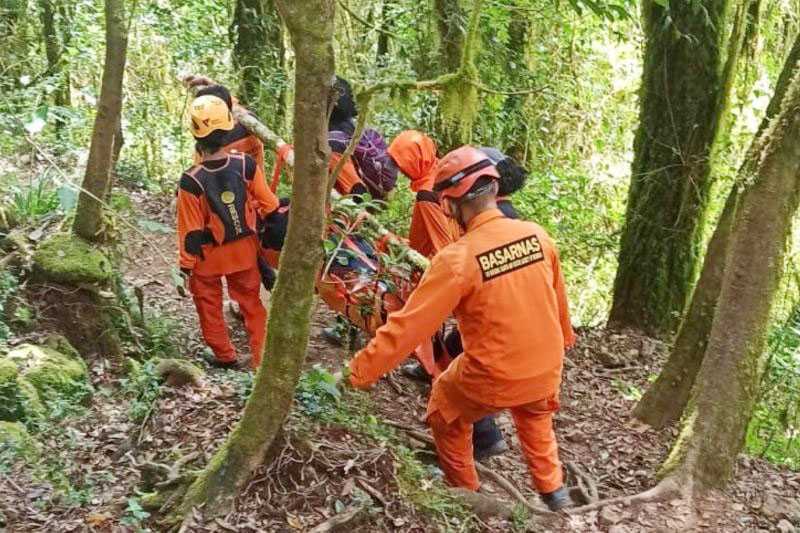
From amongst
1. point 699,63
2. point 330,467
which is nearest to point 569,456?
point 330,467

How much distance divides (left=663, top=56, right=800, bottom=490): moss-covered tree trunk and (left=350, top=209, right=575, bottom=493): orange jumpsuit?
102 centimetres

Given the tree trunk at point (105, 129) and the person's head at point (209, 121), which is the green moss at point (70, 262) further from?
the person's head at point (209, 121)

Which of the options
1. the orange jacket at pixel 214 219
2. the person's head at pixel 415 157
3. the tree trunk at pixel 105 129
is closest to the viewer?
the tree trunk at pixel 105 129

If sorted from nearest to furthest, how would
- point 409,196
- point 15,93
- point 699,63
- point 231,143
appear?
point 231,143, point 699,63, point 15,93, point 409,196

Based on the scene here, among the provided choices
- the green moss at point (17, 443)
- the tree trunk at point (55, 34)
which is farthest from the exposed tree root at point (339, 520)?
the tree trunk at point (55, 34)

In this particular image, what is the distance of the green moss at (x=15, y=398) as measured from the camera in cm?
463

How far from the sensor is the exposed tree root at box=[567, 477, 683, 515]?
4.70 m

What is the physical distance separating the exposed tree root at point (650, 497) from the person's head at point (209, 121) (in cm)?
360

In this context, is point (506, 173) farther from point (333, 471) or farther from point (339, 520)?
point (339, 520)

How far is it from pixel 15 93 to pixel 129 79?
3467 mm

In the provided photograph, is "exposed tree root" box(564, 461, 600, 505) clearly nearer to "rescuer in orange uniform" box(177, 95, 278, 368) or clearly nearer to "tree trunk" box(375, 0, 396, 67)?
"rescuer in orange uniform" box(177, 95, 278, 368)

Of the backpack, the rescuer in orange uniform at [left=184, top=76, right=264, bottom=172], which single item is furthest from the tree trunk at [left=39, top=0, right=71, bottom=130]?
the backpack

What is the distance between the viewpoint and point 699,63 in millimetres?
7531

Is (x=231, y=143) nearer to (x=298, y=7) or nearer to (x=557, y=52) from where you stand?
(x=298, y=7)
